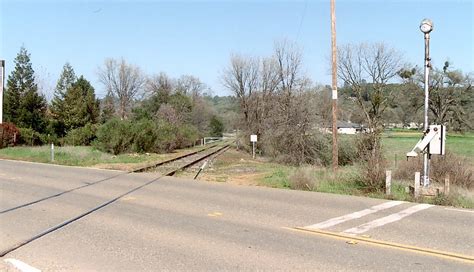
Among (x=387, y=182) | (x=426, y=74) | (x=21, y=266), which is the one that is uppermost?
(x=426, y=74)

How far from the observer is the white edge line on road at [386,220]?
818cm

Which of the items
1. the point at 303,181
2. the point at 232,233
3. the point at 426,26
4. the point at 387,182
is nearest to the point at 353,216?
the point at 232,233

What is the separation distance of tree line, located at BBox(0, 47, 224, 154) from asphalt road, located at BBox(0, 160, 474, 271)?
28.6 meters

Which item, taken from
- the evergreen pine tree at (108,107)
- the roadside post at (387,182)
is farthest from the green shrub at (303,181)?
the evergreen pine tree at (108,107)

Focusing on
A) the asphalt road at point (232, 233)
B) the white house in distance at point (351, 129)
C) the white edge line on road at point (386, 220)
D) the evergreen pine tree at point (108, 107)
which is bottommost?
the asphalt road at point (232, 233)

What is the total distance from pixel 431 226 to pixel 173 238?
4.81m

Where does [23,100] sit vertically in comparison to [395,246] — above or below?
above

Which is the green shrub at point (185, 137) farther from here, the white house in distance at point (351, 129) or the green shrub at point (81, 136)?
the white house in distance at point (351, 129)

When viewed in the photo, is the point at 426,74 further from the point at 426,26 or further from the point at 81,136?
the point at 81,136

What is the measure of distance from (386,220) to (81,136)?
58009mm

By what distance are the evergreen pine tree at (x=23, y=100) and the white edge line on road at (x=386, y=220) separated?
204 feet

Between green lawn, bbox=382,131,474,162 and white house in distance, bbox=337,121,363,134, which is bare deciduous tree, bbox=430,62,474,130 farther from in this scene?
white house in distance, bbox=337,121,363,134

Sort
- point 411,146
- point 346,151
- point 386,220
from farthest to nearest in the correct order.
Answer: point 411,146, point 346,151, point 386,220

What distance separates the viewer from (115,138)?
38.6 m
